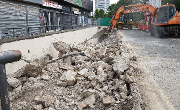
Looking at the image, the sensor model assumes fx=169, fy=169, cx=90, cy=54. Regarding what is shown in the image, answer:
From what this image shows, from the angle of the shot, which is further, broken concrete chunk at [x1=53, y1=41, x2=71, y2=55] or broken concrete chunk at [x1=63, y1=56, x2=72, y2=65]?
broken concrete chunk at [x1=53, y1=41, x2=71, y2=55]

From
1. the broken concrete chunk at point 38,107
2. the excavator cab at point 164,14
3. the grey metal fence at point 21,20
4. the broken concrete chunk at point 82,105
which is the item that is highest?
the excavator cab at point 164,14

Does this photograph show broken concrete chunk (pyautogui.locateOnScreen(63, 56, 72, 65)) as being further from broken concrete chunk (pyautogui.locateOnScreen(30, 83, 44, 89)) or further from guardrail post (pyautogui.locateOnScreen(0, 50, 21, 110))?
guardrail post (pyautogui.locateOnScreen(0, 50, 21, 110))

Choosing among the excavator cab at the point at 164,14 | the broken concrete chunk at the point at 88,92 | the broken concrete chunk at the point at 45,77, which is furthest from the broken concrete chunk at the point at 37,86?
the excavator cab at the point at 164,14

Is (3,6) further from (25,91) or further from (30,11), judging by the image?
(25,91)

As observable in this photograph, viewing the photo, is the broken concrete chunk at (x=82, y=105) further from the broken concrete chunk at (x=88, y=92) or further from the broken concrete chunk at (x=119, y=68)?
the broken concrete chunk at (x=119, y=68)

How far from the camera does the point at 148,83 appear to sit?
153 inches

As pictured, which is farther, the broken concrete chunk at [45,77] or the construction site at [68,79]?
the broken concrete chunk at [45,77]

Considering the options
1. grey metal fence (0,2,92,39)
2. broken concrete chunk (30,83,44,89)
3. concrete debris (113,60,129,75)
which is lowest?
broken concrete chunk (30,83,44,89)

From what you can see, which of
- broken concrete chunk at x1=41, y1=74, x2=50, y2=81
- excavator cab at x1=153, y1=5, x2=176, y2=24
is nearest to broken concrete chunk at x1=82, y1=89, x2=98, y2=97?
broken concrete chunk at x1=41, y1=74, x2=50, y2=81

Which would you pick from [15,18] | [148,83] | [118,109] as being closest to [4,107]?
[118,109]

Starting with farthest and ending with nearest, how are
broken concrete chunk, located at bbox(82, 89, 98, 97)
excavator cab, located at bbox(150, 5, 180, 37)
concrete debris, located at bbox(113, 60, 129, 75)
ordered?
excavator cab, located at bbox(150, 5, 180, 37)
concrete debris, located at bbox(113, 60, 129, 75)
broken concrete chunk, located at bbox(82, 89, 98, 97)

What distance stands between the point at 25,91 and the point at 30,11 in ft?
13.0

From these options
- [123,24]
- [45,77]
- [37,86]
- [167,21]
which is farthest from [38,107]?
[123,24]

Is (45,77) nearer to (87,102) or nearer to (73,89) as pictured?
(73,89)
